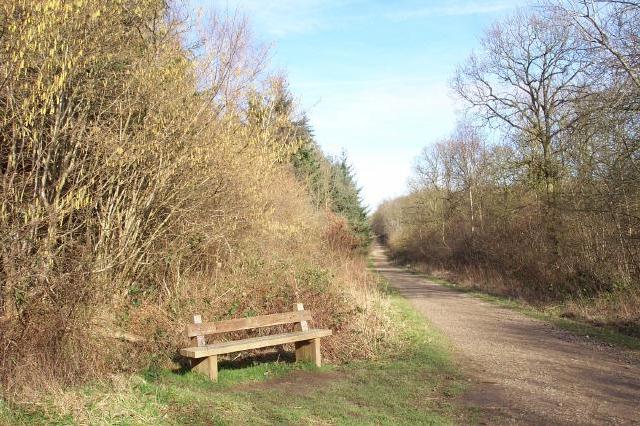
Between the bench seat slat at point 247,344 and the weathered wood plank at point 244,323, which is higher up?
the weathered wood plank at point 244,323

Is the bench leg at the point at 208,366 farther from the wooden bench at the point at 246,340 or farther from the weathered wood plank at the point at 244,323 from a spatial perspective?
the weathered wood plank at the point at 244,323

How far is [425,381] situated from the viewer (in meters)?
7.66

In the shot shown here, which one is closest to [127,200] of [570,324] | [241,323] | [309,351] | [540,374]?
[241,323]

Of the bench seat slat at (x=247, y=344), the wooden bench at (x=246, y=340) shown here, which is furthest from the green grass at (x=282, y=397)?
the bench seat slat at (x=247, y=344)

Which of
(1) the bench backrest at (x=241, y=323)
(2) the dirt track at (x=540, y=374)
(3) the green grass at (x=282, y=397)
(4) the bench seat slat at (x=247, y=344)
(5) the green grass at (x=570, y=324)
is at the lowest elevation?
(5) the green grass at (x=570, y=324)

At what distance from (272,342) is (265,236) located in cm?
452

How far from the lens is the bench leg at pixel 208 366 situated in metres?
7.64

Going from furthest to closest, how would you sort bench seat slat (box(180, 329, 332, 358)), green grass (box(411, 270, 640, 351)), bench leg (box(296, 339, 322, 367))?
1. green grass (box(411, 270, 640, 351))
2. bench leg (box(296, 339, 322, 367))
3. bench seat slat (box(180, 329, 332, 358))

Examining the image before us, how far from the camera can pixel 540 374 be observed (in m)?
7.95

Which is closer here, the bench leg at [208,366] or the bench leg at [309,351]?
the bench leg at [208,366]

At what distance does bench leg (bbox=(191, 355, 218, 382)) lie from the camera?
764 cm

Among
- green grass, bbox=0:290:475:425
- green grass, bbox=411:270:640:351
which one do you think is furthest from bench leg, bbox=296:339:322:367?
green grass, bbox=411:270:640:351

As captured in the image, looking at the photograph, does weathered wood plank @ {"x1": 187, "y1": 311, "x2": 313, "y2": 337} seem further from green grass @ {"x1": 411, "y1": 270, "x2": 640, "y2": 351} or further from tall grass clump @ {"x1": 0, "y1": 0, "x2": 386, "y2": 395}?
green grass @ {"x1": 411, "y1": 270, "x2": 640, "y2": 351}

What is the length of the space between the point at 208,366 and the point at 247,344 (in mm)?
588
